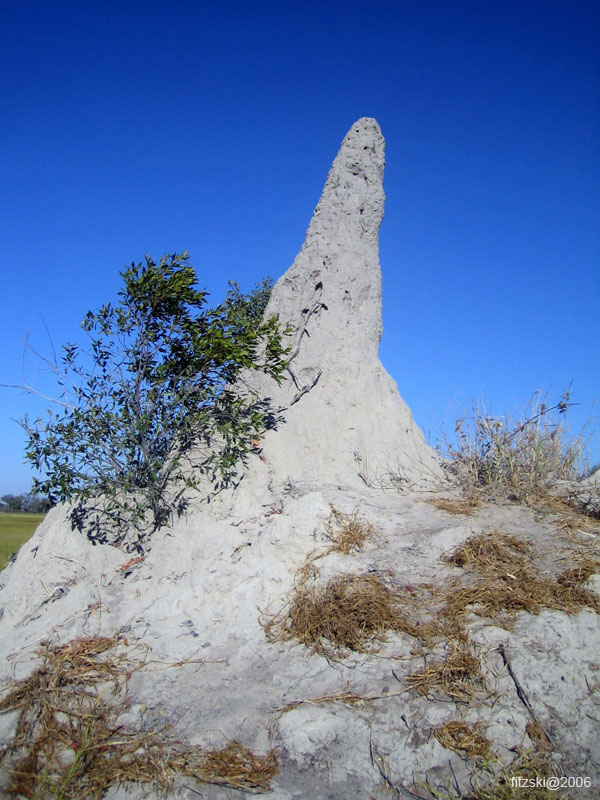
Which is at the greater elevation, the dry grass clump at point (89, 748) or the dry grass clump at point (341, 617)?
the dry grass clump at point (341, 617)

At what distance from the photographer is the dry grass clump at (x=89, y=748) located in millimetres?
3410

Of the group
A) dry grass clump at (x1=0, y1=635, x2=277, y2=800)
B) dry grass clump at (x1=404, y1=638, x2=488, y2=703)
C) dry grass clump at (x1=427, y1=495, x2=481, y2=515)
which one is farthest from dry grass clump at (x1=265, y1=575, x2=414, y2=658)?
dry grass clump at (x1=427, y1=495, x2=481, y2=515)

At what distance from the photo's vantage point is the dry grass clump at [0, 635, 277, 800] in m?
3.41

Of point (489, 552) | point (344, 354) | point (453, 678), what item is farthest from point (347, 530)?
point (344, 354)

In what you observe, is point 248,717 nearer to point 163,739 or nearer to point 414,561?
point 163,739

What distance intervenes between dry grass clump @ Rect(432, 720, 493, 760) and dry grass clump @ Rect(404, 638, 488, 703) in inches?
8.3

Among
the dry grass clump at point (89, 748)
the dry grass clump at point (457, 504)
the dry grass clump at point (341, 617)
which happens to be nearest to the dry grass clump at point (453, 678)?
the dry grass clump at point (341, 617)

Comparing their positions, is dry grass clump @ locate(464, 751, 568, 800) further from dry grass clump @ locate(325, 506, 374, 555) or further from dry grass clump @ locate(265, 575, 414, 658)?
dry grass clump @ locate(325, 506, 374, 555)

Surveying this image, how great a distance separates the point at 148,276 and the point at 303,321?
253cm

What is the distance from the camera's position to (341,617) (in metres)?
4.61

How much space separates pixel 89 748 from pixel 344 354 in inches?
228

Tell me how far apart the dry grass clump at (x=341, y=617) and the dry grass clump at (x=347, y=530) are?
0.49 metres

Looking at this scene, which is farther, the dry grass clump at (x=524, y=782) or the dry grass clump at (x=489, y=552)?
the dry grass clump at (x=489, y=552)

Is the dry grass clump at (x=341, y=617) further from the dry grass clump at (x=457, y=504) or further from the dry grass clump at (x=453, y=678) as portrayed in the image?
the dry grass clump at (x=457, y=504)
